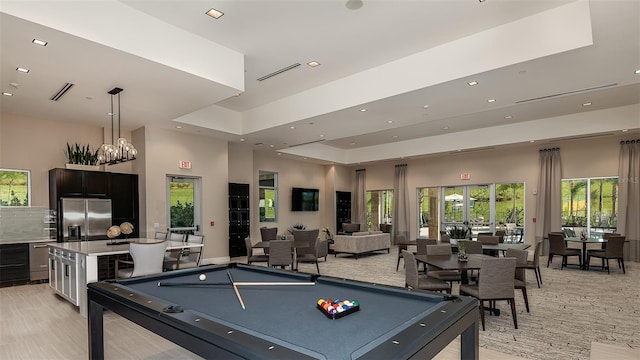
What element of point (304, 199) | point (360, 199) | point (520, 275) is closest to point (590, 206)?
point (520, 275)

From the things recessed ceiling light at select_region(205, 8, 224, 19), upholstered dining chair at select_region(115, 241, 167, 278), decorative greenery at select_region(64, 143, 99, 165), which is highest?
recessed ceiling light at select_region(205, 8, 224, 19)

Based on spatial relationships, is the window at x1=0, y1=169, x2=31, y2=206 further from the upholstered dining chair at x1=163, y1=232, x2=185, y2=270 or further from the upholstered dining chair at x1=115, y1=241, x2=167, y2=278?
the upholstered dining chair at x1=115, y1=241, x2=167, y2=278

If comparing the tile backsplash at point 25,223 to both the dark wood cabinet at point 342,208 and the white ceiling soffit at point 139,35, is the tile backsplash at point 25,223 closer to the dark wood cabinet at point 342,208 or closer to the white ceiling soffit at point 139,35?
the white ceiling soffit at point 139,35

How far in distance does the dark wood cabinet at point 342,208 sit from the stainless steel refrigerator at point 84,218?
9394mm

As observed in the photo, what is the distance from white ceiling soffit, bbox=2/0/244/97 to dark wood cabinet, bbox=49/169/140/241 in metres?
4.02

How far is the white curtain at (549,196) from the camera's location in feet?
35.0

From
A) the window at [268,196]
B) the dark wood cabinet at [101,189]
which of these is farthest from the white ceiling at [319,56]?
the window at [268,196]

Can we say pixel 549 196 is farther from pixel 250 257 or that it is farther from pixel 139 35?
pixel 139 35

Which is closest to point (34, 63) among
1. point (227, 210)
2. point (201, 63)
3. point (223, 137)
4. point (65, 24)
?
point (65, 24)

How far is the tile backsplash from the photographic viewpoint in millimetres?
7082

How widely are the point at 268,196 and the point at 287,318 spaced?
11.0m

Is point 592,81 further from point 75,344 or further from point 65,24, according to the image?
point 75,344

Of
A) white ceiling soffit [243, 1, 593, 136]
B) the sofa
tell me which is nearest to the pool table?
white ceiling soffit [243, 1, 593, 136]

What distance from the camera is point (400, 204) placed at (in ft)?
47.2
